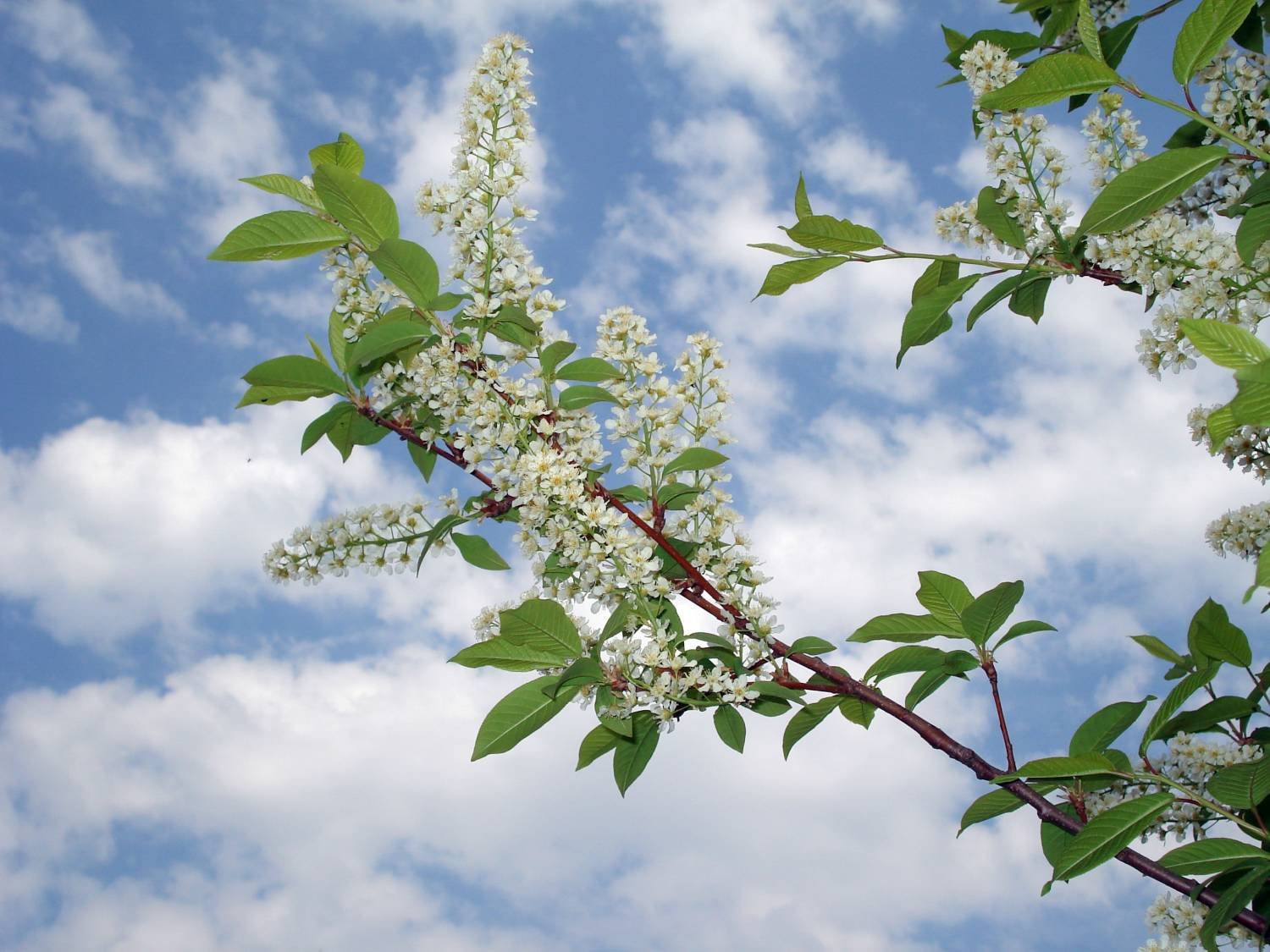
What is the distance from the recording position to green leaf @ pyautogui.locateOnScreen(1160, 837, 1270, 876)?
6.40 feet

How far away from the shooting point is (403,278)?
6.82ft

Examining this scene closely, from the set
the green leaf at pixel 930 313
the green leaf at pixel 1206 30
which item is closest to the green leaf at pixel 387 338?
the green leaf at pixel 930 313

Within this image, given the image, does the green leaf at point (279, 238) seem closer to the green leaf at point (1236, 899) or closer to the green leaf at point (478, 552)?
the green leaf at point (478, 552)

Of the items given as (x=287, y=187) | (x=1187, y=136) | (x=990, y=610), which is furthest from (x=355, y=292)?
(x=1187, y=136)

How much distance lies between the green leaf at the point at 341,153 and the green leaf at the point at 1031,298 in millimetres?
1562

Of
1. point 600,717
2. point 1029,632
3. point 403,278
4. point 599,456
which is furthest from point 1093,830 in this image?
point 403,278

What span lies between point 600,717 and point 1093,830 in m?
0.90

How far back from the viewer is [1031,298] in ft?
8.80

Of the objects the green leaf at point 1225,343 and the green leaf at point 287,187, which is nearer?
the green leaf at point 1225,343

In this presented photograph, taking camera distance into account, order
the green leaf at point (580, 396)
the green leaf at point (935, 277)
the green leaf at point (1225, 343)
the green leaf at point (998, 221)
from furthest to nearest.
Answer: the green leaf at point (935, 277) < the green leaf at point (998, 221) < the green leaf at point (580, 396) < the green leaf at point (1225, 343)

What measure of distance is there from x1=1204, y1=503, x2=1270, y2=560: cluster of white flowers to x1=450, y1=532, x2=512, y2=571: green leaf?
1.95 metres

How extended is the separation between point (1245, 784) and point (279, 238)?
6.99 feet

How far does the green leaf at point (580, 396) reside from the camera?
2.22 metres

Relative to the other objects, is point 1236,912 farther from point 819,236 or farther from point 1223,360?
point 819,236
